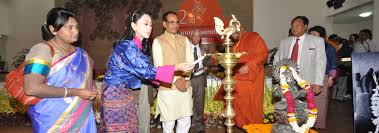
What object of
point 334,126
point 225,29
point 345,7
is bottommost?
point 334,126

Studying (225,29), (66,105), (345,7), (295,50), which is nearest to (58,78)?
(66,105)

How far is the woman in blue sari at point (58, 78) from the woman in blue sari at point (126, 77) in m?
0.14

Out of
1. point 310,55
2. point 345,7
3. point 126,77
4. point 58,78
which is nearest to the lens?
point 58,78

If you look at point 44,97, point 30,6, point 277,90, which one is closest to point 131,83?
point 44,97

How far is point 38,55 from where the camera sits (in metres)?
1.54

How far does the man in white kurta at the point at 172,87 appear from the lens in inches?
107

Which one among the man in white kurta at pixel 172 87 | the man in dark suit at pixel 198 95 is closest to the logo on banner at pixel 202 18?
the man in dark suit at pixel 198 95

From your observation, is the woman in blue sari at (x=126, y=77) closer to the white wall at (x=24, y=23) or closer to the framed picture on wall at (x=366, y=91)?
the framed picture on wall at (x=366, y=91)

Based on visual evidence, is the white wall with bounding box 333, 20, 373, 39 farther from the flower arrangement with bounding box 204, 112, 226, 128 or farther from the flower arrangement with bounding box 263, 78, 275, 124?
the flower arrangement with bounding box 204, 112, 226, 128

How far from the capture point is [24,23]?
25.0ft

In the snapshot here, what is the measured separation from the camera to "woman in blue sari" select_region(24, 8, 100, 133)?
1.54 m

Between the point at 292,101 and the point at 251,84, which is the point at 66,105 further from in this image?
the point at 251,84


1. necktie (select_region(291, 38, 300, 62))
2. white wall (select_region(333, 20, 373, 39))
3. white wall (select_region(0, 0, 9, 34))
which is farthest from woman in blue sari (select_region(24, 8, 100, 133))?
white wall (select_region(333, 20, 373, 39))

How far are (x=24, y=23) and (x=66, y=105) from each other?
6.93m
